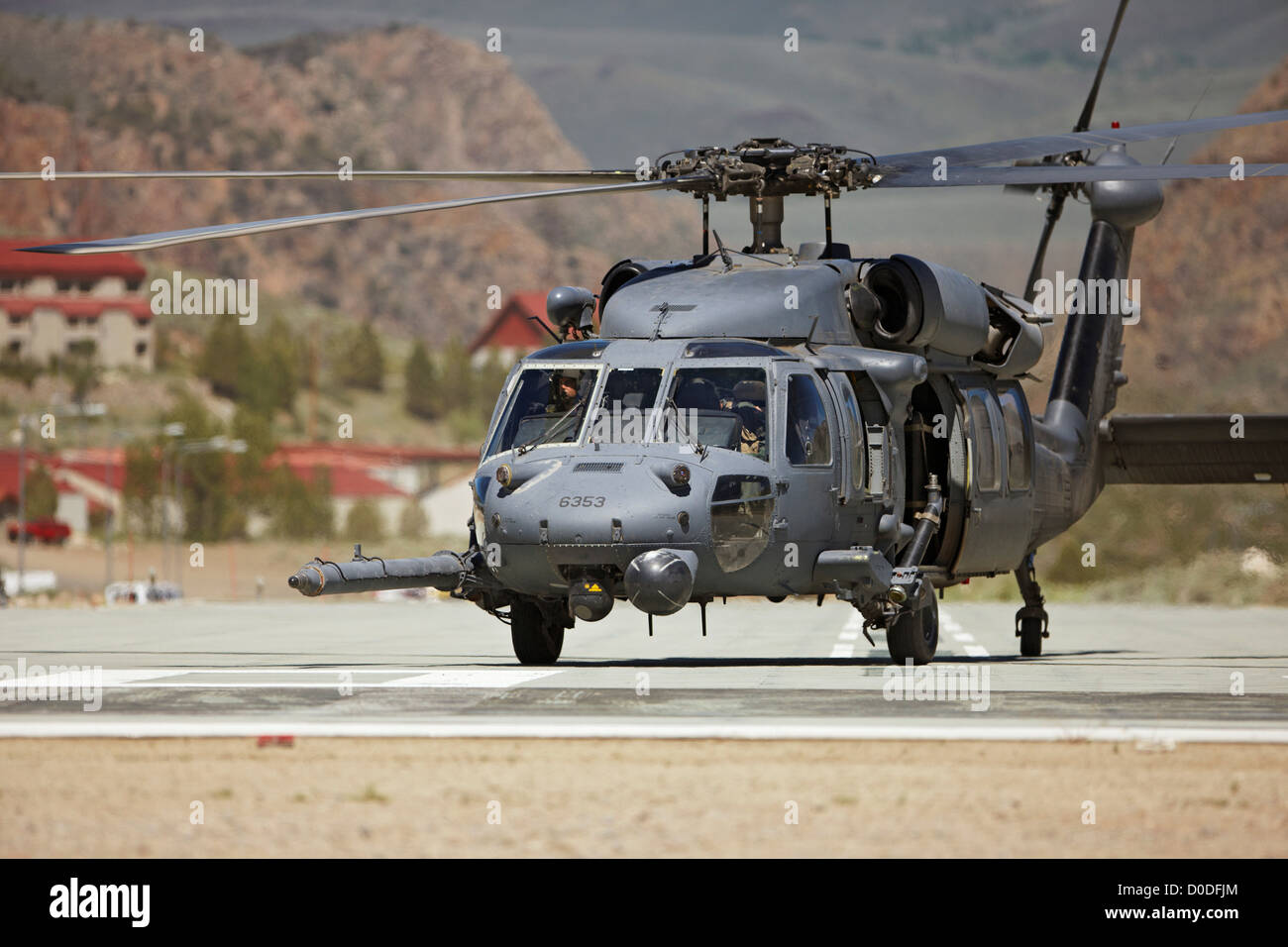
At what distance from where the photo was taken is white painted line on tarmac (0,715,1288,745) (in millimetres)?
11219

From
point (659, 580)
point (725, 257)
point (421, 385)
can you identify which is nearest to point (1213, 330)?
point (421, 385)

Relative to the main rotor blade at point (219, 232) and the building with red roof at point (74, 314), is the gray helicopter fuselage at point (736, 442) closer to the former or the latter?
the main rotor blade at point (219, 232)

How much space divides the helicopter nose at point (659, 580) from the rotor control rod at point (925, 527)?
2.91 m

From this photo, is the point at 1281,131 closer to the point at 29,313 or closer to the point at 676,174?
the point at 29,313

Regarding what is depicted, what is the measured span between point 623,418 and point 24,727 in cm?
638

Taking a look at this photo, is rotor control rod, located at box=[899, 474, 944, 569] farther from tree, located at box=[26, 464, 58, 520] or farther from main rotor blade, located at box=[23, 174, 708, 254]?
tree, located at box=[26, 464, 58, 520]

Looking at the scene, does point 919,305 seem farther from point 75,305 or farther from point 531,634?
point 75,305

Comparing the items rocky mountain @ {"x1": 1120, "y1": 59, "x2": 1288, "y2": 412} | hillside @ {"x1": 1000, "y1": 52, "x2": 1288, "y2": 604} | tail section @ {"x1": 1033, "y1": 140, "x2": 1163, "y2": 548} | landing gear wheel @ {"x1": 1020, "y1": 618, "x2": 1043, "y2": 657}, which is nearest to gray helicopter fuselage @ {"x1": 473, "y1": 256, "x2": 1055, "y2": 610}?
landing gear wheel @ {"x1": 1020, "y1": 618, "x2": 1043, "y2": 657}

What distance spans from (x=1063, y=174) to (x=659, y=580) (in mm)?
4646

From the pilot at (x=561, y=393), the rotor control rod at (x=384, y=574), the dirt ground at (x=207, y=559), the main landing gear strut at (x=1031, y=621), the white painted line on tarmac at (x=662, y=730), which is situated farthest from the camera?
the dirt ground at (x=207, y=559)

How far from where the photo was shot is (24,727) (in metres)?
11.7

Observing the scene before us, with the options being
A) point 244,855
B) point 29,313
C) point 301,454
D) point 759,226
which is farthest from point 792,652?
point 29,313

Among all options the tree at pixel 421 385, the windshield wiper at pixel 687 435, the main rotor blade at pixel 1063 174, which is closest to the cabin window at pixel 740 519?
the windshield wiper at pixel 687 435

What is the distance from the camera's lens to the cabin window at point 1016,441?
20.2m
